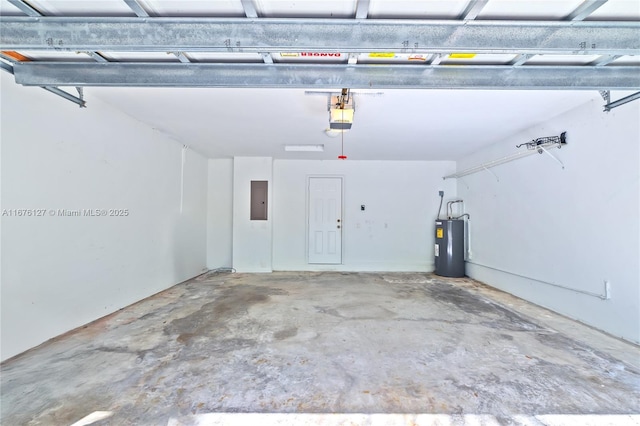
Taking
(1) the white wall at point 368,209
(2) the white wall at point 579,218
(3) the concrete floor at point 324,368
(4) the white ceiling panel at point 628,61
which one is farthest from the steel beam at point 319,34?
(1) the white wall at point 368,209

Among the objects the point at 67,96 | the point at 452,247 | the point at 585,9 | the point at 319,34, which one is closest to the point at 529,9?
the point at 585,9

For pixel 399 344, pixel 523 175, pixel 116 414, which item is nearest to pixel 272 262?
pixel 399 344

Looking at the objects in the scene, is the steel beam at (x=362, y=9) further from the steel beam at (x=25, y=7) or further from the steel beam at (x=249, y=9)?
the steel beam at (x=25, y=7)

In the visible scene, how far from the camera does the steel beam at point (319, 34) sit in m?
1.55

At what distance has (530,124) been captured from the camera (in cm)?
354

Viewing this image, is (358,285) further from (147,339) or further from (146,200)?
(146,200)

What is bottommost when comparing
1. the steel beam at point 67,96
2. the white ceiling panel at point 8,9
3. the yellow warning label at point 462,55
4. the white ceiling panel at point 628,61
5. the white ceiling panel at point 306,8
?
the steel beam at point 67,96

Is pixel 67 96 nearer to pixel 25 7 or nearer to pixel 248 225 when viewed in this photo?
pixel 25 7

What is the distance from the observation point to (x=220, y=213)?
5965 millimetres

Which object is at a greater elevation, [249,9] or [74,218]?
[249,9]

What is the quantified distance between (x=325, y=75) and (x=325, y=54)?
14cm

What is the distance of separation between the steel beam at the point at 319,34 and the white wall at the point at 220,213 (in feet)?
14.4

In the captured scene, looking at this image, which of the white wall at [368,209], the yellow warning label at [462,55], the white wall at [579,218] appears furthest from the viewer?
the white wall at [368,209]

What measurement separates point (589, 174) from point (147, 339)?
4.82 meters
